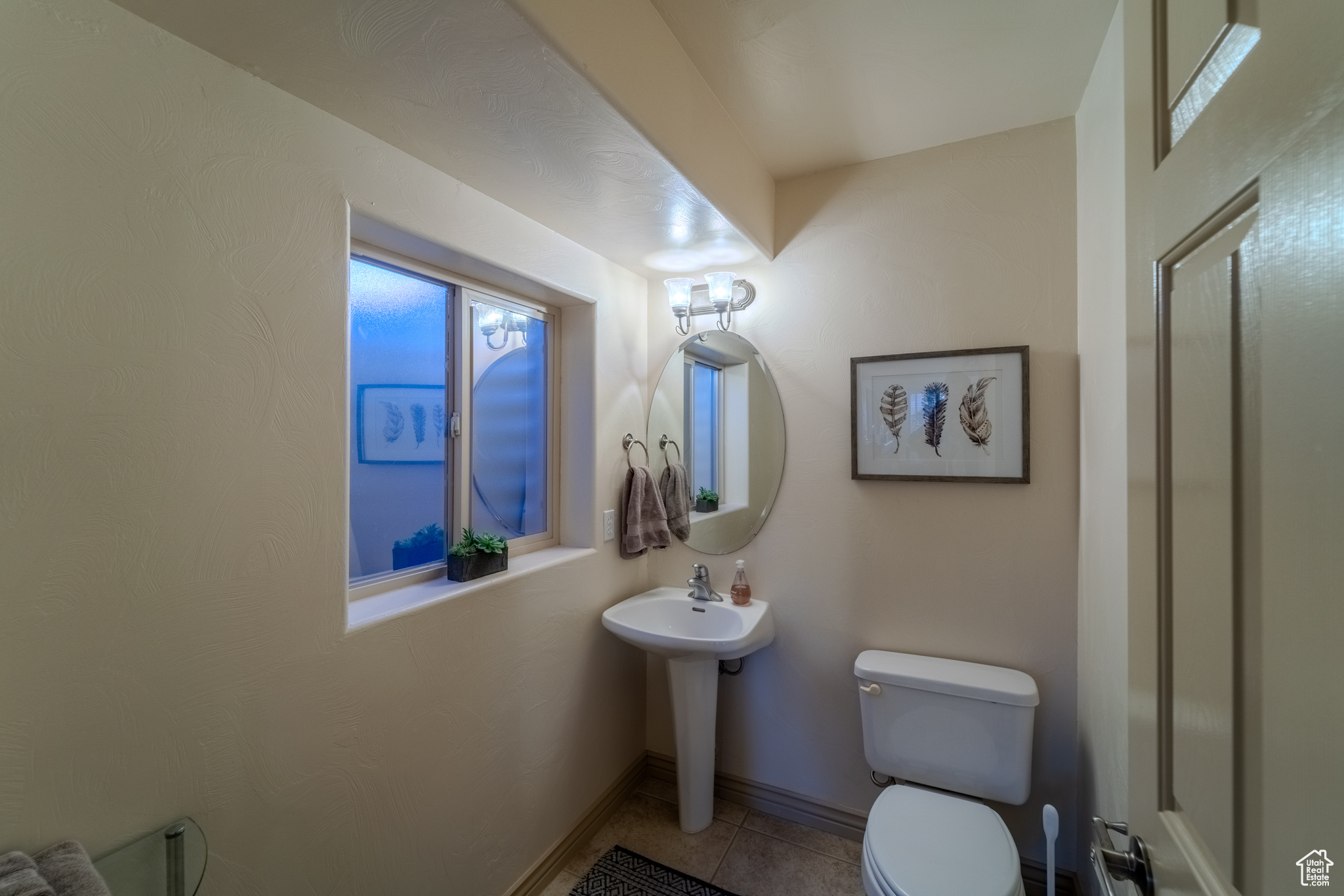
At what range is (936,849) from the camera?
1.34 metres

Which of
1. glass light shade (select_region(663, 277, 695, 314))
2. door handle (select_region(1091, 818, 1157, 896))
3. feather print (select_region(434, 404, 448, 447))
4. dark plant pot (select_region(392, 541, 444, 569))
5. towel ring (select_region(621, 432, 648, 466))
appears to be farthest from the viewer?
towel ring (select_region(621, 432, 648, 466))

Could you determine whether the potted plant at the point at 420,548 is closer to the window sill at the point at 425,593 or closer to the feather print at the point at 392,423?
the window sill at the point at 425,593

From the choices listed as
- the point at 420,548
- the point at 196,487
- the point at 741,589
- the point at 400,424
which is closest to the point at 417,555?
the point at 420,548

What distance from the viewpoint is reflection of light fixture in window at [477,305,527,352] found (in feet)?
6.01

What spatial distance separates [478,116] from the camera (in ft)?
3.90

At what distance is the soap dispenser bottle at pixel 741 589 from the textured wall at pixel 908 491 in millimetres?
43

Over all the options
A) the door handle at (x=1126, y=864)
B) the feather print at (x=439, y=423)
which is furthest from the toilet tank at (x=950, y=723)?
the feather print at (x=439, y=423)

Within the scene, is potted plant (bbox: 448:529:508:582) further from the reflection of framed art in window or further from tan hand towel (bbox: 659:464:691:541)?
tan hand towel (bbox: 659:464:691:541)

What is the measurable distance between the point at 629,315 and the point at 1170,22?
1807 mm

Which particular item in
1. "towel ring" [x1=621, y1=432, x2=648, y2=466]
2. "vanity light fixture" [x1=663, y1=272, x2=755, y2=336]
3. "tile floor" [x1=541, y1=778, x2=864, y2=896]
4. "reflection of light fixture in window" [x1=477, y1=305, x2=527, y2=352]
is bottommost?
"tile floor" [x1=541, y1=778, x2=864, y2=896]

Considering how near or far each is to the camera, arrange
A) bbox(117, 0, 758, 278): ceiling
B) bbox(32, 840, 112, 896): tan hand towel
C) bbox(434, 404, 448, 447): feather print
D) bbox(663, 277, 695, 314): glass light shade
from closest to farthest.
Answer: bbox(32, 840, 112, 896): tan hand towel
bbox(117, 0, 758, 278): ceiling
bbox(434, 404, 448, 447): feather print
bbox(663, 277, 695, 314): glass light shade

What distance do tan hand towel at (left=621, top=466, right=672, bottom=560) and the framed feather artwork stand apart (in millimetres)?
768

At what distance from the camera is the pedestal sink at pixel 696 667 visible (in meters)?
1.91

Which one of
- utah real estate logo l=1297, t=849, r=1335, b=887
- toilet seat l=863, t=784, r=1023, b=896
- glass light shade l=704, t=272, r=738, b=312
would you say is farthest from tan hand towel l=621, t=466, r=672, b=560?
utah real estate logo l=1297, t=849, r=1335, b=887
